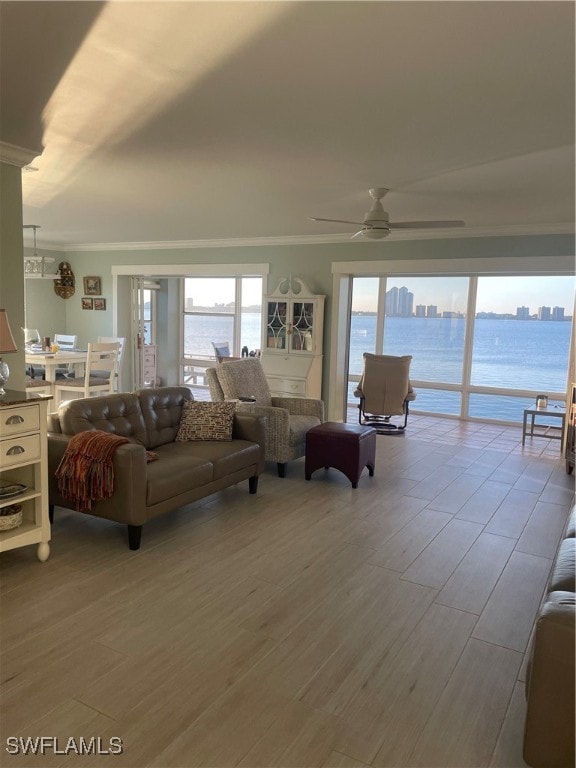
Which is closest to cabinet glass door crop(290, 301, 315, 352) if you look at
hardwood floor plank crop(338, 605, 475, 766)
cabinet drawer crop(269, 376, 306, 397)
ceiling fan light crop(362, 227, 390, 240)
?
cabinet drawer crop(269, 376, 306, 397)

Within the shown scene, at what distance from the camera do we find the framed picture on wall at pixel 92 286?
9625 mm

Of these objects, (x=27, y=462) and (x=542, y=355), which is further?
(x=542, y=355)

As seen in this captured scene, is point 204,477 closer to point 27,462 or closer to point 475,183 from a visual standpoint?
point 27,462

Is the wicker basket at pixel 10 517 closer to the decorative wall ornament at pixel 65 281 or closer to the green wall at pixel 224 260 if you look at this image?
the green wall at pixel 224 260

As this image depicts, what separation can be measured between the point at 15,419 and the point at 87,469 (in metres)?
0.51

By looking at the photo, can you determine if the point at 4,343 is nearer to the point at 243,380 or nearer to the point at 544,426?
the point at 243,380

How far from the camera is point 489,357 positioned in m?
8.48

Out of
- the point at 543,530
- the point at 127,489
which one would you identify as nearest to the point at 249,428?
the point at 127,489

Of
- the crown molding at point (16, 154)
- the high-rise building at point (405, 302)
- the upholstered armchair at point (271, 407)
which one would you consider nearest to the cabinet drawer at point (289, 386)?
the upholstered armchair at point (271, 407)

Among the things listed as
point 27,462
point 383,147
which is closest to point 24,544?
point 27,462

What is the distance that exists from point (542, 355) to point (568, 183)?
4955mm

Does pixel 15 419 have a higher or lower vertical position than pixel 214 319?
lower

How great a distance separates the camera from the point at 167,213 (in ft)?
20.1

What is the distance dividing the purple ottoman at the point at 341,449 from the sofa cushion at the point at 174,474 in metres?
1.22
